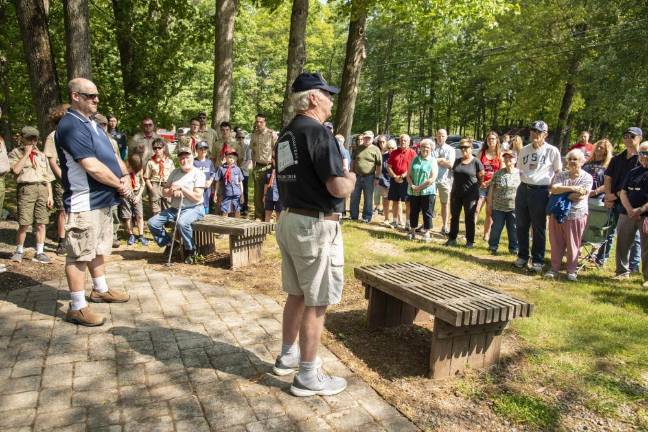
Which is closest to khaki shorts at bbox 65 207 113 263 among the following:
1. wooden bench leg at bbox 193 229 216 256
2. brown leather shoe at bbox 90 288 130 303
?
brown leather shoe at bbox 90 288 130 303

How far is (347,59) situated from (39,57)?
6.68m

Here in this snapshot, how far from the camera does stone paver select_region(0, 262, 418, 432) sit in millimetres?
3039

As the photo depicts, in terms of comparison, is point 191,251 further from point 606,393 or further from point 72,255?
point 606,393

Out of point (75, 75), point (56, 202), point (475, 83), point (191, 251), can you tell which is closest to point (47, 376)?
point (191, 251)

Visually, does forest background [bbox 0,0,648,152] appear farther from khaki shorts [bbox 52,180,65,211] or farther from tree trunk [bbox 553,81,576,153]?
khaki shorts [bbox 52,180,65,211]

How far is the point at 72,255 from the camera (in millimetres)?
4324

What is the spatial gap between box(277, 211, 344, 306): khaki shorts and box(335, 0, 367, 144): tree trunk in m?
8.71

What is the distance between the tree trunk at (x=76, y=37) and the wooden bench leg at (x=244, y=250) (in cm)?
361

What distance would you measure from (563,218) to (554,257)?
56 cm

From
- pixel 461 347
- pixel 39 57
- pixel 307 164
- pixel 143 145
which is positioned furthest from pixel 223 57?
pixel 461 347

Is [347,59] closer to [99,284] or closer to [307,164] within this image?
[99,284]

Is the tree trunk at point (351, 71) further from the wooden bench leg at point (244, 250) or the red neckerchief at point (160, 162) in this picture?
the wooden bench leg at point (244, 250)

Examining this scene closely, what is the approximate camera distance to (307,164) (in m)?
3.06

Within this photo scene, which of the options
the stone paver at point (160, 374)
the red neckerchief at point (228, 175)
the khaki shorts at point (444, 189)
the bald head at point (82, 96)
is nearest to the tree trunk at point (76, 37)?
the red neckerchief at point (228, 175)
